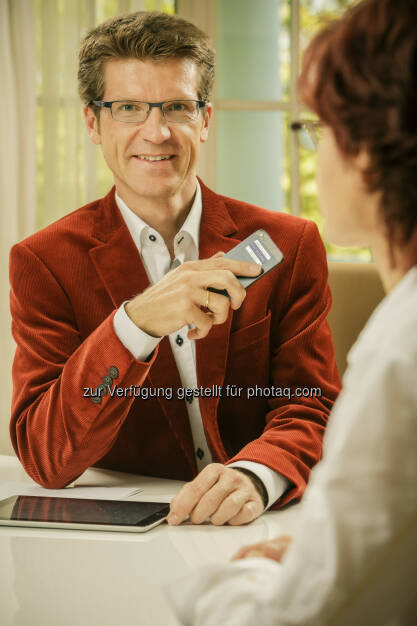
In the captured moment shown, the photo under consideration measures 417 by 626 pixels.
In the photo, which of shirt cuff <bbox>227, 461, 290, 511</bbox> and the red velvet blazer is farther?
the red velvet blazer

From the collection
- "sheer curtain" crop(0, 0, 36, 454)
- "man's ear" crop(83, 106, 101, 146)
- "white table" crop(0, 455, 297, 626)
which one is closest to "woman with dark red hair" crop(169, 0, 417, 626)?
"white table" crop(0, 455, 297, 626)

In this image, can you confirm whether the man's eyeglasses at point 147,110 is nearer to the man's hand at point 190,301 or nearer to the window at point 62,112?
the man's hand at point 190,301

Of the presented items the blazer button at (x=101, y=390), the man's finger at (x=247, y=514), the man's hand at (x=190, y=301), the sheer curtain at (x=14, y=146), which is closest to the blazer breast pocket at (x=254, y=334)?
the man's hand at (x=190, y=301)

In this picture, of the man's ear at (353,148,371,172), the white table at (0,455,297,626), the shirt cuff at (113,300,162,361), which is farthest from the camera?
the shirt cuff at (113,300,162,361)

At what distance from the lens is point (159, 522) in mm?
1004

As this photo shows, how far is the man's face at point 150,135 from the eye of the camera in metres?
1.48

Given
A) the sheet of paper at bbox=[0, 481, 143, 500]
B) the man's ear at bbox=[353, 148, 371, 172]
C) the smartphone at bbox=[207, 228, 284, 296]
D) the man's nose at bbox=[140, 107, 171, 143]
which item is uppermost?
the man's nose at bbox=[140, 107, 171, 143]

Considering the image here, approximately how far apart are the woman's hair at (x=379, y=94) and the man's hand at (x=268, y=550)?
0.98ft

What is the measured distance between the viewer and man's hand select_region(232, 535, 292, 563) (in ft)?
2.17

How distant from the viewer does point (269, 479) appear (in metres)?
1.10

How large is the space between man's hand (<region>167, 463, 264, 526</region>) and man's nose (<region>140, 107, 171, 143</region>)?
0.74 metres

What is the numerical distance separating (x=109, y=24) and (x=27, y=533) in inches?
41.1

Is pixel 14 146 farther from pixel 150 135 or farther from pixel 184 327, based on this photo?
pixel 184 327

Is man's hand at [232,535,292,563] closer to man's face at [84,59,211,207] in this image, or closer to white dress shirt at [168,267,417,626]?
white dress shirt at [168,267,417,626]
